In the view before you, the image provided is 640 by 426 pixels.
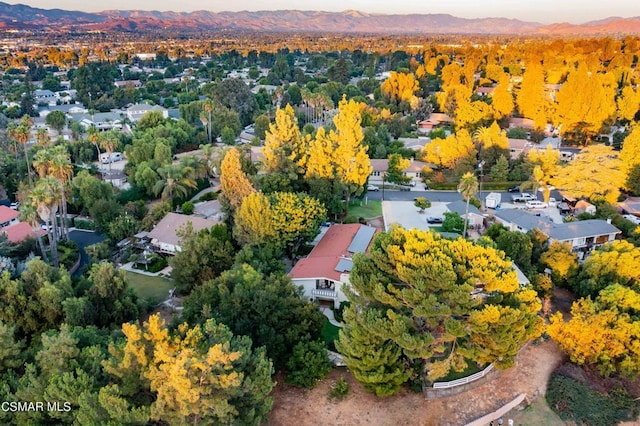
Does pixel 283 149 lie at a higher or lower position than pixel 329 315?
higher


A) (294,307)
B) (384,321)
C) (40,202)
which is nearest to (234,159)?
(40,202)

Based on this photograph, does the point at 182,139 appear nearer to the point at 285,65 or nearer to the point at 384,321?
the point at 384,321

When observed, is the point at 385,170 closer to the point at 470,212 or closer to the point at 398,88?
the point at 470,212

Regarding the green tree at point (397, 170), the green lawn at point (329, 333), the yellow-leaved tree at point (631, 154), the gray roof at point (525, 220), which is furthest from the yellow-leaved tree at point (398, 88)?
the green lawn at point (329, 333)

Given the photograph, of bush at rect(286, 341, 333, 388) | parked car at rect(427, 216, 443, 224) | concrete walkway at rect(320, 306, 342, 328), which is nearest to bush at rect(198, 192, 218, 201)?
parked car at rect(427, 216, 443, 224)

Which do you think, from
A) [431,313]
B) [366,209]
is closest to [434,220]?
[366,209]

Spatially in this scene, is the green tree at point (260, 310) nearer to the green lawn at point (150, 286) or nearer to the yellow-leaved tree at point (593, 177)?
the green lawn at point (150, 286)
